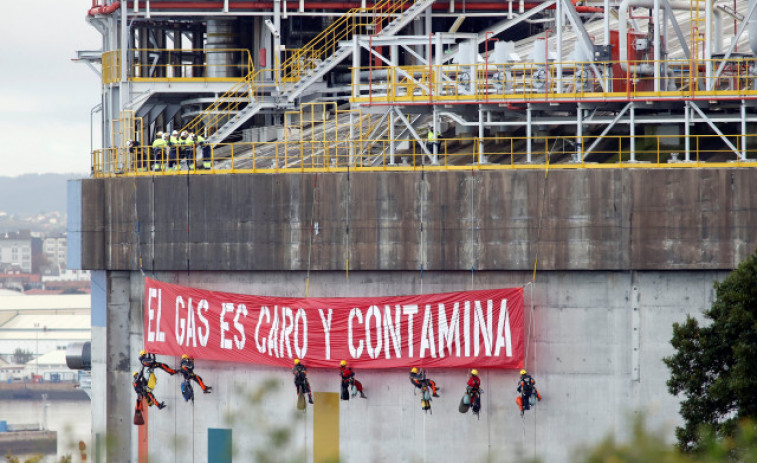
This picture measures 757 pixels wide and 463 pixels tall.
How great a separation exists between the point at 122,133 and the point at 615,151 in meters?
17.3

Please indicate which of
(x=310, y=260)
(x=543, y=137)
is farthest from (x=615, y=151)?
(x=310, y=260)

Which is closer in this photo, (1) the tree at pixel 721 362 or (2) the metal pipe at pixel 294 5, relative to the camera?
(1) the tree at pixel 721 362

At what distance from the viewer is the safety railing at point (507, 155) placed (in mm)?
36000

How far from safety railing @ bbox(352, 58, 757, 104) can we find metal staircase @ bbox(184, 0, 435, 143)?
8014 millimetres

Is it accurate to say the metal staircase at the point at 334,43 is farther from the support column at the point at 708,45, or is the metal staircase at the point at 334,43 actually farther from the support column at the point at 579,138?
the support column at the point at 708,45

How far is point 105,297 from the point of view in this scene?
40.2 metres

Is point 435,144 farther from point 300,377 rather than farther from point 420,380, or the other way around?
point 300,377

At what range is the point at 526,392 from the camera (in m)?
34.8

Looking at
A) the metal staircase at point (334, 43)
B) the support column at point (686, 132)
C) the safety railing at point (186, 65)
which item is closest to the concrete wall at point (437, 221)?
the support column at point (686, 132)

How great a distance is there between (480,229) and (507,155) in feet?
11.8

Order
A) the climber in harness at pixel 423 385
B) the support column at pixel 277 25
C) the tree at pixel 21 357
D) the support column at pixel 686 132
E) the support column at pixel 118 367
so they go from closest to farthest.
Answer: the support column at pixel 686 132, the climber in harness at pixel 423 385, the support column at pixel 118 367, the support column at pixel 277 25, the tree at pixel 21 357

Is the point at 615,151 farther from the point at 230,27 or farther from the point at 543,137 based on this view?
the point at 230,27

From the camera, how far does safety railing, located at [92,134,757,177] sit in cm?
3600

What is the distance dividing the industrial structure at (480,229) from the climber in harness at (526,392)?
0.68 metres
